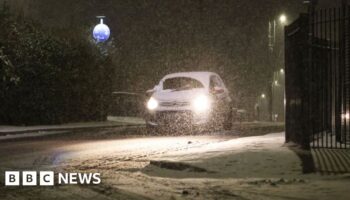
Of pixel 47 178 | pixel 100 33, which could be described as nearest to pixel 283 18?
pixel 100 33

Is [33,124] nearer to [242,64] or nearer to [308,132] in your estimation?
[308,132]

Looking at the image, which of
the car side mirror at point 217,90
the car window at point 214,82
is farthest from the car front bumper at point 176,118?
the car window at point 214,82

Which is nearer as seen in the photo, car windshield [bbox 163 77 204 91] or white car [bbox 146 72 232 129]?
white car [bbox 146 72 232 129]

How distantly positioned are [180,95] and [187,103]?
0.40 m

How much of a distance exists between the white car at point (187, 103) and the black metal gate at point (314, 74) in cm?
471

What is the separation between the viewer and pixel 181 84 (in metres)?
19.2

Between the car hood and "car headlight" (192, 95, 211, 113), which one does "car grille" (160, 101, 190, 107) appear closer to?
the car hood

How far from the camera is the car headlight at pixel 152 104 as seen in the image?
18308 millimetres

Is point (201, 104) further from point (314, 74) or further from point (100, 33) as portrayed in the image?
point (100, 33)

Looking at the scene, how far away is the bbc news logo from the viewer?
886cm

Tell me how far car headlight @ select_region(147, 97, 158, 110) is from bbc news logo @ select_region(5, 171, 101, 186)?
850 cm

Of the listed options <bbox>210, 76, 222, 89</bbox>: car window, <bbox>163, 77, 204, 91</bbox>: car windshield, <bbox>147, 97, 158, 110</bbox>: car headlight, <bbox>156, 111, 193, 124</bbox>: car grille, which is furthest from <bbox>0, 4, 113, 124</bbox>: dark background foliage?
<bbox>210, 76, 222, 89</bbox>: car window

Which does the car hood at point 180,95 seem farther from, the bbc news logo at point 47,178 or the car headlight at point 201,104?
the bbc news logo at point 47,178

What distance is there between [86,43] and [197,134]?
14277 mm
